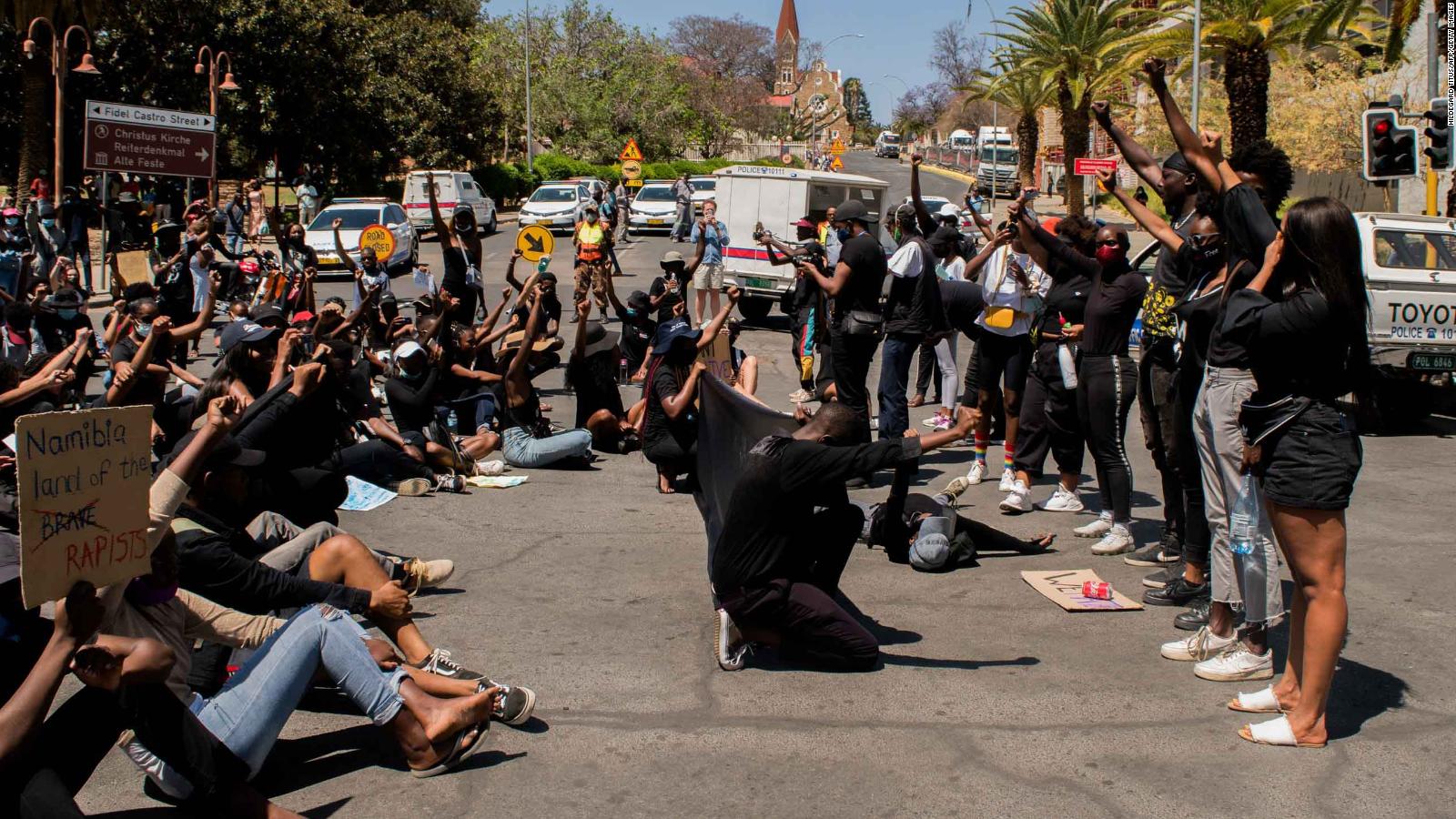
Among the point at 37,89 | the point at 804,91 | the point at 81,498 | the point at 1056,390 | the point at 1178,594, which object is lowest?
the point at 1178,594

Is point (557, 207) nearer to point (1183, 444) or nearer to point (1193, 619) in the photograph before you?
point (1183, 444)

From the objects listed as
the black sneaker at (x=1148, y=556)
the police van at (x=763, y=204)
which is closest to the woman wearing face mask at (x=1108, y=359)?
the black sneaker at (x=1148, y=556)

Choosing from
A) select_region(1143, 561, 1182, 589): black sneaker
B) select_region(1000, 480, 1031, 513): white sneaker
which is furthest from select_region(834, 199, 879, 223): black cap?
select_region(1143, 561, 1182, 589): black sneaker

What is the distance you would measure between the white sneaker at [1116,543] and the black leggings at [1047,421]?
3.02ft

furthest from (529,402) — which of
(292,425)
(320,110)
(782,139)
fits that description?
(782,139)

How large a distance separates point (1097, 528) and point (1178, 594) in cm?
144

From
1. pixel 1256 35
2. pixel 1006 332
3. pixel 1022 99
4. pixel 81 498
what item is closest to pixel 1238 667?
pixel 1006 332

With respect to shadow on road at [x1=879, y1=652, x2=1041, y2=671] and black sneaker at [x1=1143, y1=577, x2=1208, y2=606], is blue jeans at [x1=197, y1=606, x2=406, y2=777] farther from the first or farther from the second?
black sneaker at [x1=1143, y1=577, x2=1208, y2=606]

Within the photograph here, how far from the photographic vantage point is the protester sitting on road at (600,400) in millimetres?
11023

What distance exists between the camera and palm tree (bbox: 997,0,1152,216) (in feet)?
120

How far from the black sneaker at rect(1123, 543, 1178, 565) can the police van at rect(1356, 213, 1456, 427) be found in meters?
6.22

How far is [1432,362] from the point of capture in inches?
491

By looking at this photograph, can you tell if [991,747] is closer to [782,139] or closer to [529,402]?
[529,402]

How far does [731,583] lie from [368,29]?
4268 centimetres
